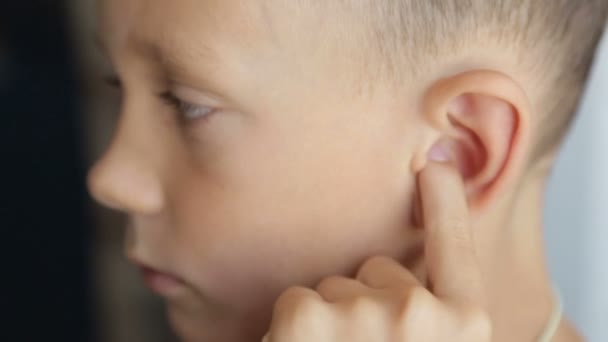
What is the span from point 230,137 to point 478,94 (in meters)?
0.20

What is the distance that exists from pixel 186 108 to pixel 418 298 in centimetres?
25

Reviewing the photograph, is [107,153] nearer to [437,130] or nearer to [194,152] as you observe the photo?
[194,152]

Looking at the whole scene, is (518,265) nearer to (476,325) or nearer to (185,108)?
(476,325)

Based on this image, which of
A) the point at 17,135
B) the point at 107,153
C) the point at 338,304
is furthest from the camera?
the point at 17,135

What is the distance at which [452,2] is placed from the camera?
26.3 inches

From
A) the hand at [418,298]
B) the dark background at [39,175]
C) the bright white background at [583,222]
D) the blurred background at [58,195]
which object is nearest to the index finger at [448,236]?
the hand at [418,298]

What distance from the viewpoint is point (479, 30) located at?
68cm

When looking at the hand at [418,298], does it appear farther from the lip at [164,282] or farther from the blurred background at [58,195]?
the blurred background at [58,195]

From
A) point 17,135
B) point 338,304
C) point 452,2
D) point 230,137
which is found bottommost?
point 338,304

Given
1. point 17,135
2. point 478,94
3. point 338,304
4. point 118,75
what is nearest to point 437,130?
point 478,94

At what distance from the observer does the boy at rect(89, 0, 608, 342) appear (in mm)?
660

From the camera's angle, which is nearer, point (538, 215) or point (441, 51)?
point (441, 51)

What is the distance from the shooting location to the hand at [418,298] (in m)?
0.63

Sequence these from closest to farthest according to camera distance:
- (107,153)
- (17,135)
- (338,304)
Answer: (338,304) → (107,153) → (17,135)
